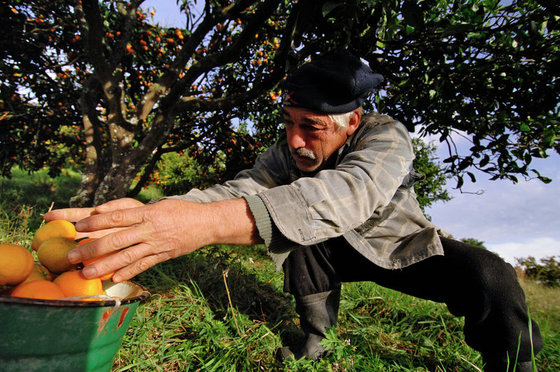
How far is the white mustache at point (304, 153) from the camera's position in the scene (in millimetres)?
1880

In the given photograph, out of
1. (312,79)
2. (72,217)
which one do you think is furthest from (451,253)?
(72,217)

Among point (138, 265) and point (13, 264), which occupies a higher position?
point (138, 265)

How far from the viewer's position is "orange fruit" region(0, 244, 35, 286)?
1017 millimetres

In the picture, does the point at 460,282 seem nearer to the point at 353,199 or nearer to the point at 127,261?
the point at 353,199

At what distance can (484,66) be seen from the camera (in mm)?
2412

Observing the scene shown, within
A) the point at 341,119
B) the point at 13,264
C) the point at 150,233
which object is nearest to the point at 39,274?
the point at 13,264

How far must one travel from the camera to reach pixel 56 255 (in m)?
1.18

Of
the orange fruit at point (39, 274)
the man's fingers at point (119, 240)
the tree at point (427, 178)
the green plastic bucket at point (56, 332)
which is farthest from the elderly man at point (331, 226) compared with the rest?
the tree at point (427, 178)

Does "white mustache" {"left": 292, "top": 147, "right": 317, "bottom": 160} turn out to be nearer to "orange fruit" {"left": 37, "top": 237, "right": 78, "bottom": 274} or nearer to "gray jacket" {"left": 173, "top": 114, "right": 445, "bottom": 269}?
"gray jacket" {"left": 173, "top": 114, "right": 445, "bottom": 269}

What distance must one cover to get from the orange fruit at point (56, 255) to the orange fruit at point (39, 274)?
0.13ft

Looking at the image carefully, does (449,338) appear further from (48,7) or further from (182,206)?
(48,7)

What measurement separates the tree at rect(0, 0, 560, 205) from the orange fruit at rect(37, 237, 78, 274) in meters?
1.55

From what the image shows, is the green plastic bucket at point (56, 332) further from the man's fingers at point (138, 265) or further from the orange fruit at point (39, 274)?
the orange fruit at point (39, 274)

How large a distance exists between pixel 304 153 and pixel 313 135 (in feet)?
0.42
